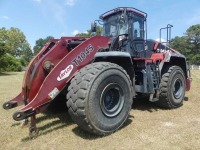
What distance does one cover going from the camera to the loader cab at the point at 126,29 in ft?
20.9

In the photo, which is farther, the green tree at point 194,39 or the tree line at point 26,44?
the green tree at point 194,39

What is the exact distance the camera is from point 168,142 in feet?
14.3

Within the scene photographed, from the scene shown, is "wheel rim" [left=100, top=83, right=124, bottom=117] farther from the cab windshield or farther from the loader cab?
the cab windshield

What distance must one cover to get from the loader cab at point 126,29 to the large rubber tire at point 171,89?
98 centimetres

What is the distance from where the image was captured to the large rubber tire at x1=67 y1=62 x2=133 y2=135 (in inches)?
170

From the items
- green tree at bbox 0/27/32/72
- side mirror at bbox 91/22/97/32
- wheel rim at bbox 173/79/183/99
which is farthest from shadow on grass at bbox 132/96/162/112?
green tree at bbox 0/27/32/72

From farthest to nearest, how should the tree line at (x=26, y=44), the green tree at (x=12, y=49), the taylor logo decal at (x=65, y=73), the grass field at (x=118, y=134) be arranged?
the tree line at (x=26, y=44)
the green tree at (x=12, y=49)
the taylor logo decal at (x=65, y=73)
the grass field at (x=118, y=134)

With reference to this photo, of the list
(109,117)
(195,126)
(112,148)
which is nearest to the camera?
(112,148)

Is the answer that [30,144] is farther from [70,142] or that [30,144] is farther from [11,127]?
[11,127]

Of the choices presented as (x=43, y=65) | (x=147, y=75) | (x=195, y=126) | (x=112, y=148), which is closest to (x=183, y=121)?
(x=195, y=126)

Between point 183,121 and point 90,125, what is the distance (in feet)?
8.05

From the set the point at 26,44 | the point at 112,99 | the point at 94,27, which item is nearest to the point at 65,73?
the point at 112,99

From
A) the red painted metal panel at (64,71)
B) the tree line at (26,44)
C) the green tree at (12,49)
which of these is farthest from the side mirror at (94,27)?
the tree line at (26,44)

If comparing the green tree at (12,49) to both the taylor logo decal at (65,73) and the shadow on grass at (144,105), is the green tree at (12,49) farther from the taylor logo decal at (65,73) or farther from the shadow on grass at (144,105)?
the taylor logo decal at (65,73)
